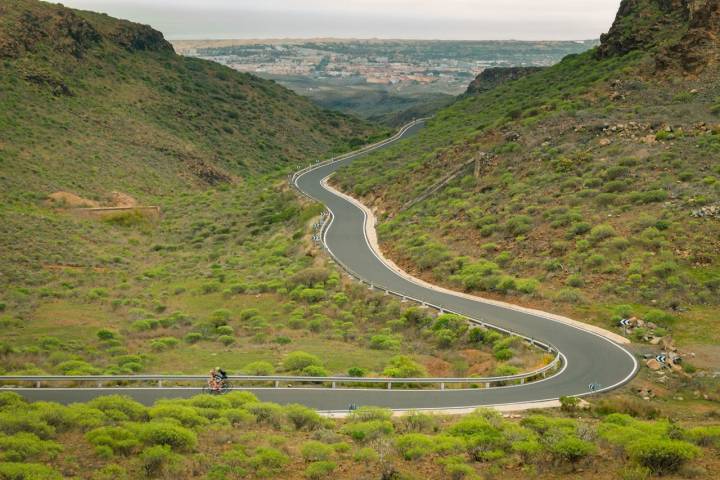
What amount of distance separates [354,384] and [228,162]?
6692 cm

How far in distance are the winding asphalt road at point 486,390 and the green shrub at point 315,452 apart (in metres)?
3.55

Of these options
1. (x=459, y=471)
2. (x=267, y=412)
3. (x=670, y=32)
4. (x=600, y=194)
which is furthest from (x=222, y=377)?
(x=670, y=32)

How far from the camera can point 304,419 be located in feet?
58.0

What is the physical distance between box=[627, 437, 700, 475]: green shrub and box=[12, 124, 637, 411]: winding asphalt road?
5399mm

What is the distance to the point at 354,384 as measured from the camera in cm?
2162

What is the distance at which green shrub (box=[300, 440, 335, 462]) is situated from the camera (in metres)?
15.5

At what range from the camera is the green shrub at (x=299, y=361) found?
23978mm

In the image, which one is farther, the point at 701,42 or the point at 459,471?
the point at 701,42

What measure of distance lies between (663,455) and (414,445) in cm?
433

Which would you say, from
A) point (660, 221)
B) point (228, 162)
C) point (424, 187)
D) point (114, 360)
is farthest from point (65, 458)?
point (228, 162)

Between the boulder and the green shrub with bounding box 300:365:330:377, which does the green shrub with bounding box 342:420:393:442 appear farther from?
the boulder

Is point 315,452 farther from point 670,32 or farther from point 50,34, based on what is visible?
point 50,34

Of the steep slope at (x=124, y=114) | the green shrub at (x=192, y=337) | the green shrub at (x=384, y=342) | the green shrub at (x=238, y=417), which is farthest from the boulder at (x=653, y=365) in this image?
the steep slope at (x=124, y=114)

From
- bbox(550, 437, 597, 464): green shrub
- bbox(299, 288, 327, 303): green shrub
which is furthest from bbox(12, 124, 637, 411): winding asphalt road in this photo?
bbox(550, 437, 597, 464): green shrub
